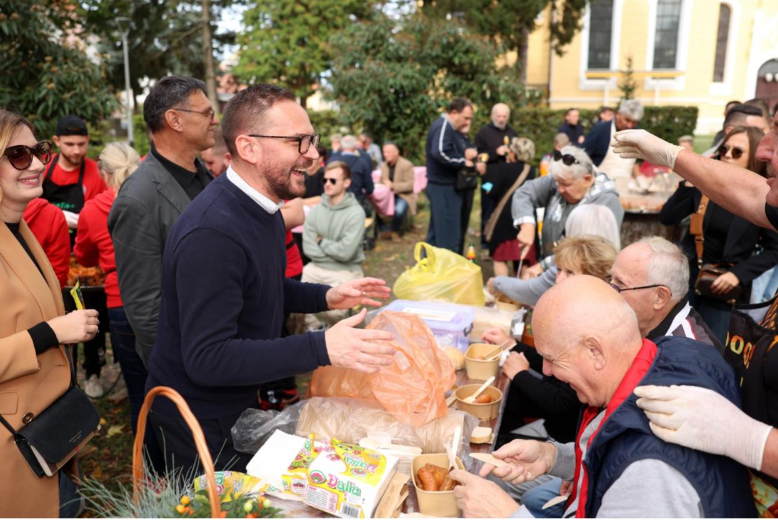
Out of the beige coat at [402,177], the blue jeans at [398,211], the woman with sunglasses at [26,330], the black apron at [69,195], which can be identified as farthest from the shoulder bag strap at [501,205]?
the woman with sunglasses at [26,330]

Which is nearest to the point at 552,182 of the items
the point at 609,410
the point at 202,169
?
the point at 202,169

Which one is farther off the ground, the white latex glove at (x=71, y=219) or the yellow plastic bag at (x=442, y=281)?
the white latex glove at (x=71, y=219)

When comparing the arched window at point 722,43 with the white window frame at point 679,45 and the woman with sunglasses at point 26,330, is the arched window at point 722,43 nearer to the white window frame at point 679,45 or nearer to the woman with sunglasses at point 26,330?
the white window frame at point 679,45

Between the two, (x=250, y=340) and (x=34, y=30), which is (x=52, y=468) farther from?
(x=34, y=30)

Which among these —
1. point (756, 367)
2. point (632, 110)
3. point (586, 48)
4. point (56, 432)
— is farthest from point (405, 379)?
point (586, 48)

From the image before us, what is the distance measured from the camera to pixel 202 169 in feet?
10.8

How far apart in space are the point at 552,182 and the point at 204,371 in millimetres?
3836

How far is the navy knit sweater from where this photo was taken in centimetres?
186

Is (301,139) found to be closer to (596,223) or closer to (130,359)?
(130,359)

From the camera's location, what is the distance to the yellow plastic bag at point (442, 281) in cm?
389

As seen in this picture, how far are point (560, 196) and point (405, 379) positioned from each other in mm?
2921

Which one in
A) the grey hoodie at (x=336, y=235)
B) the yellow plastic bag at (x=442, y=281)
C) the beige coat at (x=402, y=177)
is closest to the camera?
the yellow plastic bag at (x=442, y=281)

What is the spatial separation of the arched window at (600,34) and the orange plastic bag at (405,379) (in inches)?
1161

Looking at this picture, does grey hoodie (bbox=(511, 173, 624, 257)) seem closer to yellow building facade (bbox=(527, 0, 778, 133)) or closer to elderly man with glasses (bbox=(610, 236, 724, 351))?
elderly man with glasses (bbox=(610, 236, 724, 351))
